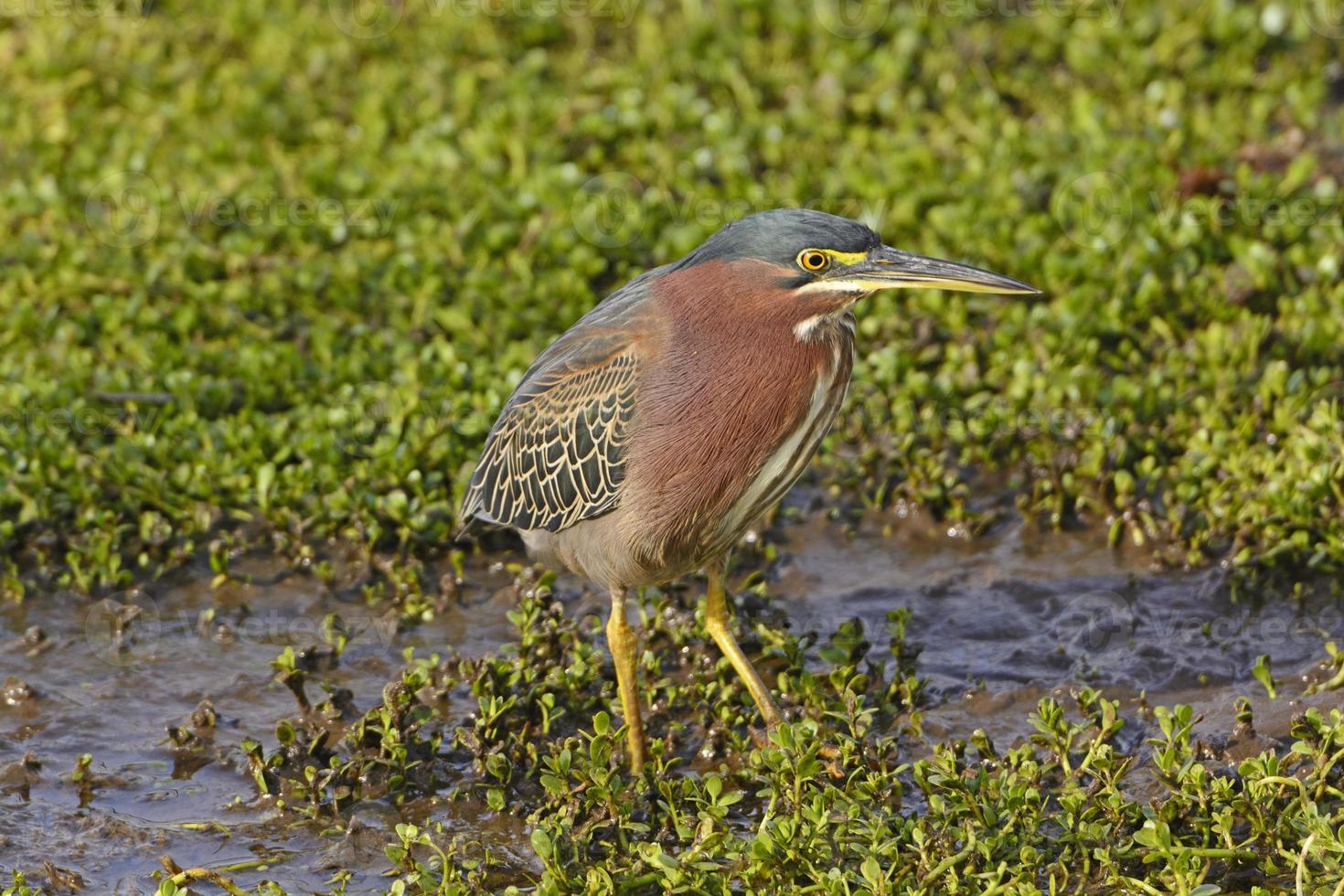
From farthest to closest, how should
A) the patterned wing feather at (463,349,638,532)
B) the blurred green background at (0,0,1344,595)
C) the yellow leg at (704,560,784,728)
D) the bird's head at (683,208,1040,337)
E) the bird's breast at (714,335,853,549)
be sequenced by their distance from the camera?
the blurred green background at (0,0,1344,595), the yellow leg at (704,560,784,728), the patterned wing feather at (463,349,638,532), the bird's breast at (714,335,853,549), the bird's head at (683,208,1040,337)

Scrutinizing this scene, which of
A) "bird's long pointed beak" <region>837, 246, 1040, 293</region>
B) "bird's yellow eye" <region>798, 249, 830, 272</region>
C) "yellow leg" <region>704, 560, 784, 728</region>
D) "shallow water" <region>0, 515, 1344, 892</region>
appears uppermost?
"bird's yellow eye" <region>798, 249, 830, 272</region>

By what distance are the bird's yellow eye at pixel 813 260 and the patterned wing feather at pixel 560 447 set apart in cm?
65

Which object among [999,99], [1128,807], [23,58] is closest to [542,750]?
[1128,807]

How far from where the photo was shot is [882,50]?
30.9ft

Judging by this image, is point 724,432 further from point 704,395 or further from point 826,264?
point 826,264

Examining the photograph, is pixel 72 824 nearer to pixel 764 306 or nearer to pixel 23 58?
pixel 764 306

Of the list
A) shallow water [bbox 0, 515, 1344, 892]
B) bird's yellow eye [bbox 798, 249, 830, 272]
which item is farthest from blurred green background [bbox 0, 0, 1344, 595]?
bird's yellow eye [bbox 798, 249, 830, 272]

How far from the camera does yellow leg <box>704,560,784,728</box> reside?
18.1 feet

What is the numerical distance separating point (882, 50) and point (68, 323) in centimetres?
476

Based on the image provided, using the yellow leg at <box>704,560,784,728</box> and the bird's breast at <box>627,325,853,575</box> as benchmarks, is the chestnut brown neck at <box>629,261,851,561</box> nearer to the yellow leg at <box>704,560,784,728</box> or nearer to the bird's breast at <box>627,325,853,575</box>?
the bird's breast at <box>627,325,853,575</box>

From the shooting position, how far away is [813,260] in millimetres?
4984

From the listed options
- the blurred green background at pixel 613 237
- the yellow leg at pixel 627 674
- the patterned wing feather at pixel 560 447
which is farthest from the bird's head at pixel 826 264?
the blurred green background at pixel 613 237

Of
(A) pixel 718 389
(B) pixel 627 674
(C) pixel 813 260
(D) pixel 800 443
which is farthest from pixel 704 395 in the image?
(B) pixel 627 674

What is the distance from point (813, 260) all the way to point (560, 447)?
1.14m
